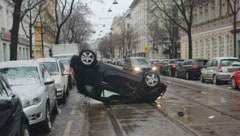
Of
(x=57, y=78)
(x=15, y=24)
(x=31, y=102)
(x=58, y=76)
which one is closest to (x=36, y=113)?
(x=31, y=102)

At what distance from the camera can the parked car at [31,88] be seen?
8805mm

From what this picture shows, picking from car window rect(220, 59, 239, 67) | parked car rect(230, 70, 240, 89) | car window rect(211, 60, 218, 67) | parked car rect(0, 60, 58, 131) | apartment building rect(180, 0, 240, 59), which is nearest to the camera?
parked car rect(0, 60, 58, 131)

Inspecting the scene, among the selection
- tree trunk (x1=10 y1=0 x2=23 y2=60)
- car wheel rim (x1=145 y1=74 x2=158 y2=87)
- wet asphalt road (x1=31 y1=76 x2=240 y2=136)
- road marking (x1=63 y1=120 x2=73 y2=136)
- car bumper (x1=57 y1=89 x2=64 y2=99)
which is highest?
tree trunk (x1=10 y1=0 x2=23 y2=60)

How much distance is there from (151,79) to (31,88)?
5.66m

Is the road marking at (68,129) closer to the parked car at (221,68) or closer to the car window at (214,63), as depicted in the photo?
the parked car at (221,68)

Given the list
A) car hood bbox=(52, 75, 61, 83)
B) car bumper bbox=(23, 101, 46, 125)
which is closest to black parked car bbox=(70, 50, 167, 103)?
car hood bbox=(52, 75, 61, 83)

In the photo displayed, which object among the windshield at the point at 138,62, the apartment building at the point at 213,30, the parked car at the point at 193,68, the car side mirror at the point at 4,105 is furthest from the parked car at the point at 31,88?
the apartment building at the point at 213,30

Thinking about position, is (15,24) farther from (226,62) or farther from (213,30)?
(213,30)

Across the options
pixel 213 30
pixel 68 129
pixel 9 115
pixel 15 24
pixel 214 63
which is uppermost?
pixel 213 30

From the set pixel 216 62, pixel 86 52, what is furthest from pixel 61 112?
pixel 216 62

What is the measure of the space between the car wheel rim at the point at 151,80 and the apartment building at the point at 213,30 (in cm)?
2639

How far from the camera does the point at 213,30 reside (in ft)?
A: 151

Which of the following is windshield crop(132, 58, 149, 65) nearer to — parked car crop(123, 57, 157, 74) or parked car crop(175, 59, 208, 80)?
parked car crop(123, 57, 157, 74)

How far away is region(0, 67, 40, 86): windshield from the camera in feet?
34.0
